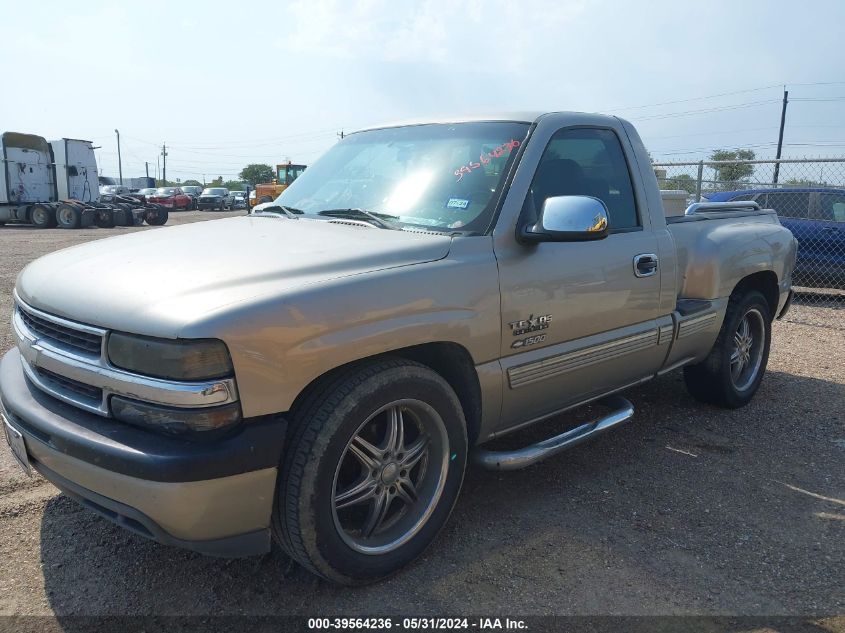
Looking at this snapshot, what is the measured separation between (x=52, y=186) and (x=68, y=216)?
2.29 metres

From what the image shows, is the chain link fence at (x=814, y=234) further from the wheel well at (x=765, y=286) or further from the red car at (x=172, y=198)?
the red car at (x=172, y=198)

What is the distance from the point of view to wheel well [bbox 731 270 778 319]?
476 centimetres

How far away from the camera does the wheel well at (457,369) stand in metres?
2.80

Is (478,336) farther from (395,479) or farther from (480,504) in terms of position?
(480,504)

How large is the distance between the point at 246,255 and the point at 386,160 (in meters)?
1.20

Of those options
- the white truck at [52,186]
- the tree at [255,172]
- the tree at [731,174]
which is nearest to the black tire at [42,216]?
the white truck at [52,186]

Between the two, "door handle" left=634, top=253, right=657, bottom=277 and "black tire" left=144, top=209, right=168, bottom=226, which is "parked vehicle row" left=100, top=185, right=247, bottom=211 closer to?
"black tire" left=144, top=209, right=168, bottom=226

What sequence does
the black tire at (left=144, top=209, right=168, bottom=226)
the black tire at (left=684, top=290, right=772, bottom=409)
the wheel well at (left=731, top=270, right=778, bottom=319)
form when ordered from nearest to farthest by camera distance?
1. the black tire at (left=684, top=290, right=772, bottom=409)
2. the wheel well at (left=731, top=270, right=778, bottom=319)
3. the black tire at (left=144, top=209, right=168, bottom=226)

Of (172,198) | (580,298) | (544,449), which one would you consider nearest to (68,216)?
(172,198)

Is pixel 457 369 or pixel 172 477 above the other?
pixel 457 369

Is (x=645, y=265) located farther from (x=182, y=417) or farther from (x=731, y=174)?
(x=731, y=174)

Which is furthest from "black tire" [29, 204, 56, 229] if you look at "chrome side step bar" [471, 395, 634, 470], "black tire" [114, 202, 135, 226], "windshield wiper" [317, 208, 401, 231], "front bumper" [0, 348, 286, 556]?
"chrome side step bar" [471, 395, 634, 470]

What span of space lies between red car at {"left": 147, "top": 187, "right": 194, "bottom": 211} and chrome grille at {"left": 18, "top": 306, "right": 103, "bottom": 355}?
3554 cm

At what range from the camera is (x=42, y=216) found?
23.7m
